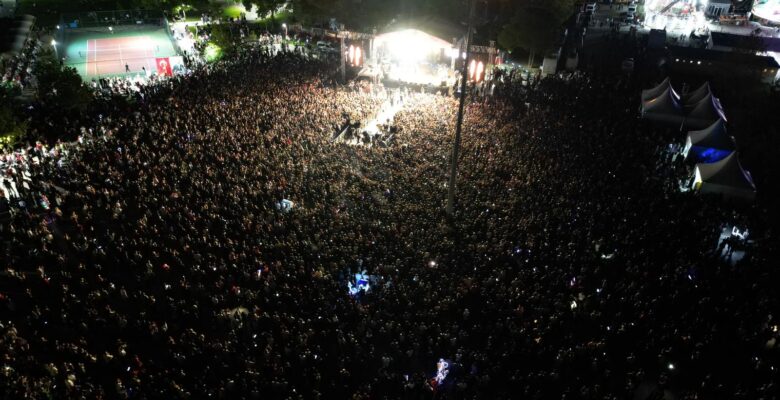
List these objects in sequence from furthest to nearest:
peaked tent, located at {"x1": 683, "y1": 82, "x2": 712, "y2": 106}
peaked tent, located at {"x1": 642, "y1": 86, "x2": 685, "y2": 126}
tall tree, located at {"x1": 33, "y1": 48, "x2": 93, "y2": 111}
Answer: peaked tent, located at {"x1": 683, "y1": 82, "x2": 712, "y2": 106} < peaked tent, located at {"x1": 642, "y1": 86, "x2": 685, "y2": 126} < tall tree, located at {"x1": 33, "y1": 48, "x2": 93, "y2": 111}

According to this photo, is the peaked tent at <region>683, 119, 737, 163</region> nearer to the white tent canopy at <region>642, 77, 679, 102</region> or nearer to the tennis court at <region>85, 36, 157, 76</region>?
the white tent canopy at <region>642, 77, 679, 102</region>

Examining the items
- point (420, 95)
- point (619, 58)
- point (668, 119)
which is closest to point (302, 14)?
point (420, 95)

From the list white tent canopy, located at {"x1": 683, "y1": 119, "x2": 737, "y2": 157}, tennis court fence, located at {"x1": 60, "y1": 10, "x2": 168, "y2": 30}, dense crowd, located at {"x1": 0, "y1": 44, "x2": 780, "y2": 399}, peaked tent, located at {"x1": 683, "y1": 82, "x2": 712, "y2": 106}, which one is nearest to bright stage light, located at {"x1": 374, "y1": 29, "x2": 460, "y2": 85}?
dense crowd, located at {"x1": 0, "y1": 44, "x2": 780, "y2": 399}

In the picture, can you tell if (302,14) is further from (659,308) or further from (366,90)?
(659,308)

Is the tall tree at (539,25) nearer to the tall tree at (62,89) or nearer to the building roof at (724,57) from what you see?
the building roof at (724,57)

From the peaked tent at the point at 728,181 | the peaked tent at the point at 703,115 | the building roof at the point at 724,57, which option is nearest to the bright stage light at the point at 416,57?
the peaked tent at the point at 703,115

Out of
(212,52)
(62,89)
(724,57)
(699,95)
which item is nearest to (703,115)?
(699,95)
